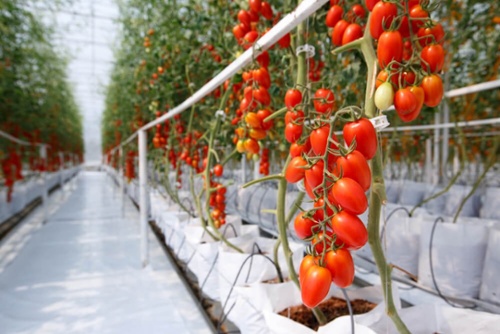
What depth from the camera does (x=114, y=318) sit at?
5.70 ft

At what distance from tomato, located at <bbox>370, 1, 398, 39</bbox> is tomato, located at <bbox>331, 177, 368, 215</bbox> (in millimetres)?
227

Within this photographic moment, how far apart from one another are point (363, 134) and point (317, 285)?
20cm

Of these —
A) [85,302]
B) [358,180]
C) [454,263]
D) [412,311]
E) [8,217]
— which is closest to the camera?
[358,180]

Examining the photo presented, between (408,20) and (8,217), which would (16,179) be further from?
(408,20)

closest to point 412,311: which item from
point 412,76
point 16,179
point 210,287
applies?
point 412,76

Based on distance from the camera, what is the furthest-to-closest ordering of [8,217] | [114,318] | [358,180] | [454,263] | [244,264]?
A: [8,217]
[114,318]
[454,263]
[244,264]
[358,180]

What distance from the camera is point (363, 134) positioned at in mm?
446

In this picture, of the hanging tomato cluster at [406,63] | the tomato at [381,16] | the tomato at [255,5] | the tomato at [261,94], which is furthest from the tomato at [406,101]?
the tomato at [255,5]

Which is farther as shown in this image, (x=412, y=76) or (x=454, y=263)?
(x=454, y=263)

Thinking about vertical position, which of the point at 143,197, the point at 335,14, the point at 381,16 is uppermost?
the point at 335,14

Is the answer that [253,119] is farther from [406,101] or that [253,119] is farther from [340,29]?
[406,101]

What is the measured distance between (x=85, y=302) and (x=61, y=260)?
917 millimetres

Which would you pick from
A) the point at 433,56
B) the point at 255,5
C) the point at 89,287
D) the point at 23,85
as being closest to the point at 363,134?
the point at 433,56

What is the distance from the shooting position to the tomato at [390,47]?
1.50 feet
